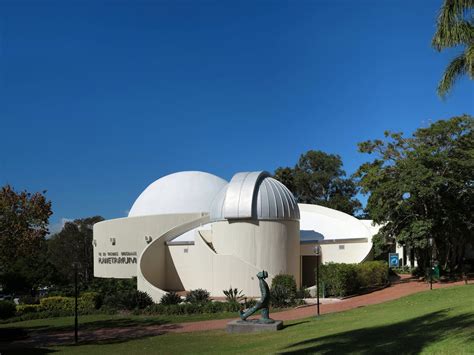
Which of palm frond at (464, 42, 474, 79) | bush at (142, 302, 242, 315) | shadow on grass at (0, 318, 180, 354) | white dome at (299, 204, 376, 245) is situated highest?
palm frond at (464, 42, 474, 79)

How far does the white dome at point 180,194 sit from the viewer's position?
1277 inches

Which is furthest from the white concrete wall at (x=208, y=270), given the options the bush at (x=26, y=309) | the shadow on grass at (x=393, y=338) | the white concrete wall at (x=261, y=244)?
the shadow on grass at (x=393, y=338)

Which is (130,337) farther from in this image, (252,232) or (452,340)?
(452,340)

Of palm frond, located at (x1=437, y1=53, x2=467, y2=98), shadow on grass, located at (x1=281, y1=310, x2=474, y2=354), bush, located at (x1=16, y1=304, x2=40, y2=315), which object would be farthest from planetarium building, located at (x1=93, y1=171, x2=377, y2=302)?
shadow on grass, located at (x1=281, y1=310, x2=474, y2=354)

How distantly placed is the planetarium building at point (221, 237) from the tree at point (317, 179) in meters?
23.1

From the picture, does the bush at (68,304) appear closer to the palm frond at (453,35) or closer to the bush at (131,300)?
the bush at (131,300)

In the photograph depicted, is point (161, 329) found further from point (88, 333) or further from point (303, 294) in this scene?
point (303, 294)

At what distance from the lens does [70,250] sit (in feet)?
174

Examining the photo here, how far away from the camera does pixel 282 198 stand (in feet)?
79.6

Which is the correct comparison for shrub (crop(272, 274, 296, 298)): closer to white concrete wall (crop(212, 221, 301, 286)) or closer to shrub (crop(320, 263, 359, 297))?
white concrete wall (crop(212, 221, 301, 286))

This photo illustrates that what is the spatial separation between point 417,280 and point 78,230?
39.8 m

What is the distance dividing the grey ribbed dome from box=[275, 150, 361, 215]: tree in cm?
3164

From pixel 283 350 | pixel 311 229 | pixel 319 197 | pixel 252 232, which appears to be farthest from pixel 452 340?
pixel 319 197

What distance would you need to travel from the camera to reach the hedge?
22891 millimetres
